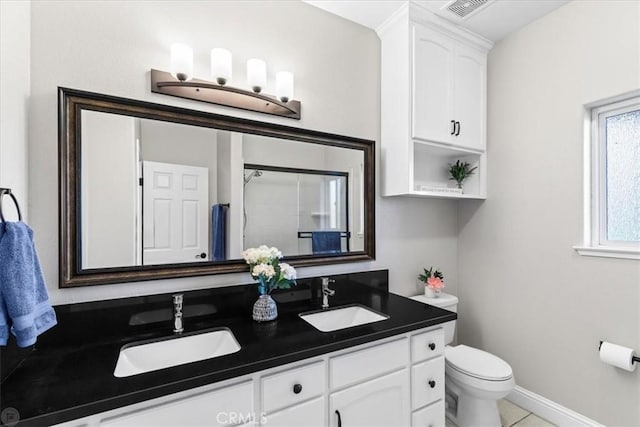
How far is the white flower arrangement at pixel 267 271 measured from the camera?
1.50 m

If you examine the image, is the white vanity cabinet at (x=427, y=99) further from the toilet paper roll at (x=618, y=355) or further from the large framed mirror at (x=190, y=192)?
the toilet paper roll at (x=618, y=355)

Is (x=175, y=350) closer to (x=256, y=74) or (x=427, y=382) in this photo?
(x=427, y=382)

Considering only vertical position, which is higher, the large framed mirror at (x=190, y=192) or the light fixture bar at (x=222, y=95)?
the light fixture bar at (x=222, y=95)

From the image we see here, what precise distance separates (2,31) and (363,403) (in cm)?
191

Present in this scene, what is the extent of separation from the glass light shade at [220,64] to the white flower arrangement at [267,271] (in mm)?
880

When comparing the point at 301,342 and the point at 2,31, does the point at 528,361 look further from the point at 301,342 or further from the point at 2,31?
the point at 2,31

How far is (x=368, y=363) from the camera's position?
137 centimetres

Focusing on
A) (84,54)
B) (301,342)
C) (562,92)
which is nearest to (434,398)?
(301,342)

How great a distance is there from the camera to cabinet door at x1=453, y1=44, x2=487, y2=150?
2182 mm

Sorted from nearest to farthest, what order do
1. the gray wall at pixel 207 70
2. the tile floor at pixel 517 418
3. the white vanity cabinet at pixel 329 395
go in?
the white vanity cabinet at pixel 329 395 < the gray wall at pixel 207 70 < the tile floor at pixel 517 418

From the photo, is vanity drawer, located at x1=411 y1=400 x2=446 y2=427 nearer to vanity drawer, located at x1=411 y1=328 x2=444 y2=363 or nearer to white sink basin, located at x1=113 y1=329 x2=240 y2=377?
vanity drawer, located at x1=411 y1=328 x2=444 y2=363

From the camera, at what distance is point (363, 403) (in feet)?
4.44

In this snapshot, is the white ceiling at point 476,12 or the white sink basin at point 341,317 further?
the white ceiling at point 476,12

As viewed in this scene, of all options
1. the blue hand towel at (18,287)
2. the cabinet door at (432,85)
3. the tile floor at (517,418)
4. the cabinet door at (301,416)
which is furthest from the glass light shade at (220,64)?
the tile floor at (517,418)
